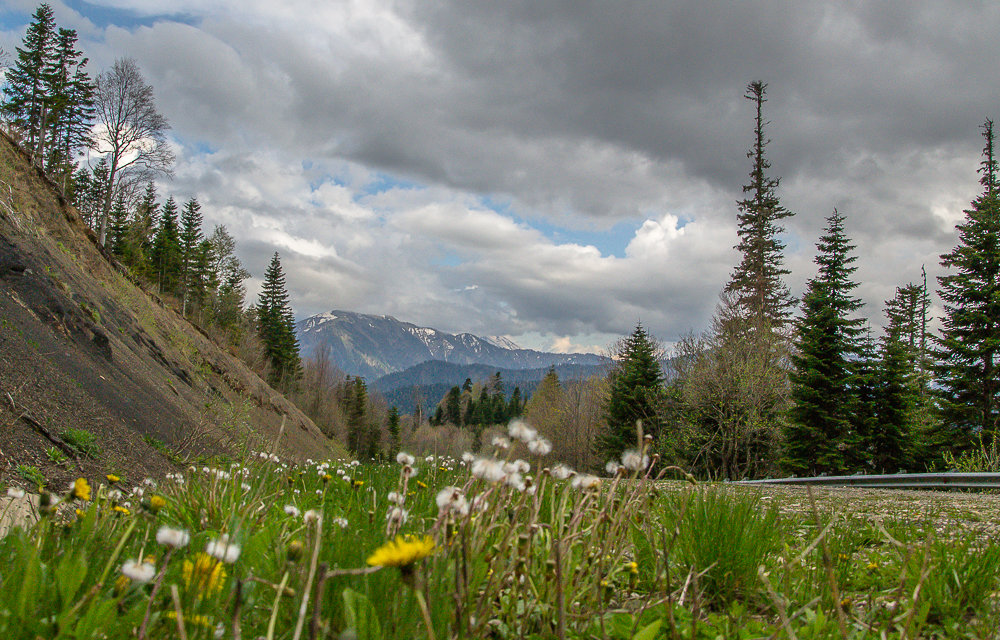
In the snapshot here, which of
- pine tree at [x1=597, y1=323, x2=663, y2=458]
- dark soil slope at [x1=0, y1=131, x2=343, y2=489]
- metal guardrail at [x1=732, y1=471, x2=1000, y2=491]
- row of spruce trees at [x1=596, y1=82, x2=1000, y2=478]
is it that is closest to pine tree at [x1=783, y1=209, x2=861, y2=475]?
row of spruce trees at [x1=596, y1=82, x2=1000, y2=478]

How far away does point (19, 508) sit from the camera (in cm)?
260

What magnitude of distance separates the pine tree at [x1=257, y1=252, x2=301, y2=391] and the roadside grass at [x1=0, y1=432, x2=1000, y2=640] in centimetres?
6197

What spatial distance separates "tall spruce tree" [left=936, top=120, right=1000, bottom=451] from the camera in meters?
24.2

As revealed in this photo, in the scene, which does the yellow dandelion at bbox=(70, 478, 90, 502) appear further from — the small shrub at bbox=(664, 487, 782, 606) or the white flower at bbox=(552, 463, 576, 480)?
the small shrub at bbox=(664, 487, 782, 606)

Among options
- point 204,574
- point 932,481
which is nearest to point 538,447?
point 204,574

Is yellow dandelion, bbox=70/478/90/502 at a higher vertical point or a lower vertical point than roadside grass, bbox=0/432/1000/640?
higher

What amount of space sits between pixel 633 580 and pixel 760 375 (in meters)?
26.6

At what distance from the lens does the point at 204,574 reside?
1.36 m

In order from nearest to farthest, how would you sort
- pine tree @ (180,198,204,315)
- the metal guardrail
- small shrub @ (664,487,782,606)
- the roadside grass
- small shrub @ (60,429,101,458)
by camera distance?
the roadside grass < small shrub @ (664,487,782,606) < small shrub @ (60,429,101,458) < the metal guardrail < pine tree @ (180,198,204,315)

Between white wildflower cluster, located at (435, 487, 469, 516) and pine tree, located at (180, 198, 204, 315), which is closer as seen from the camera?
white wildflower cluster, located at (435, 487, 469, 516)

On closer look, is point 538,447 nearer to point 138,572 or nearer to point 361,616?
point 361,616

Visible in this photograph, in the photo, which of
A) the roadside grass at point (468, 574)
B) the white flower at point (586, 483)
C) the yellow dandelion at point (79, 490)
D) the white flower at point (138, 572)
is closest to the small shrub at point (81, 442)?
the roadside grass at point (468, 574)

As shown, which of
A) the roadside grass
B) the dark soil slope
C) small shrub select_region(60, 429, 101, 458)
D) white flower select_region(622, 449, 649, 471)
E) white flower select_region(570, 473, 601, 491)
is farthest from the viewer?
small shrub select_region(60, 429, 101, 458)

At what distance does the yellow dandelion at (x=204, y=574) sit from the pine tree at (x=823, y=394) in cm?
2610
